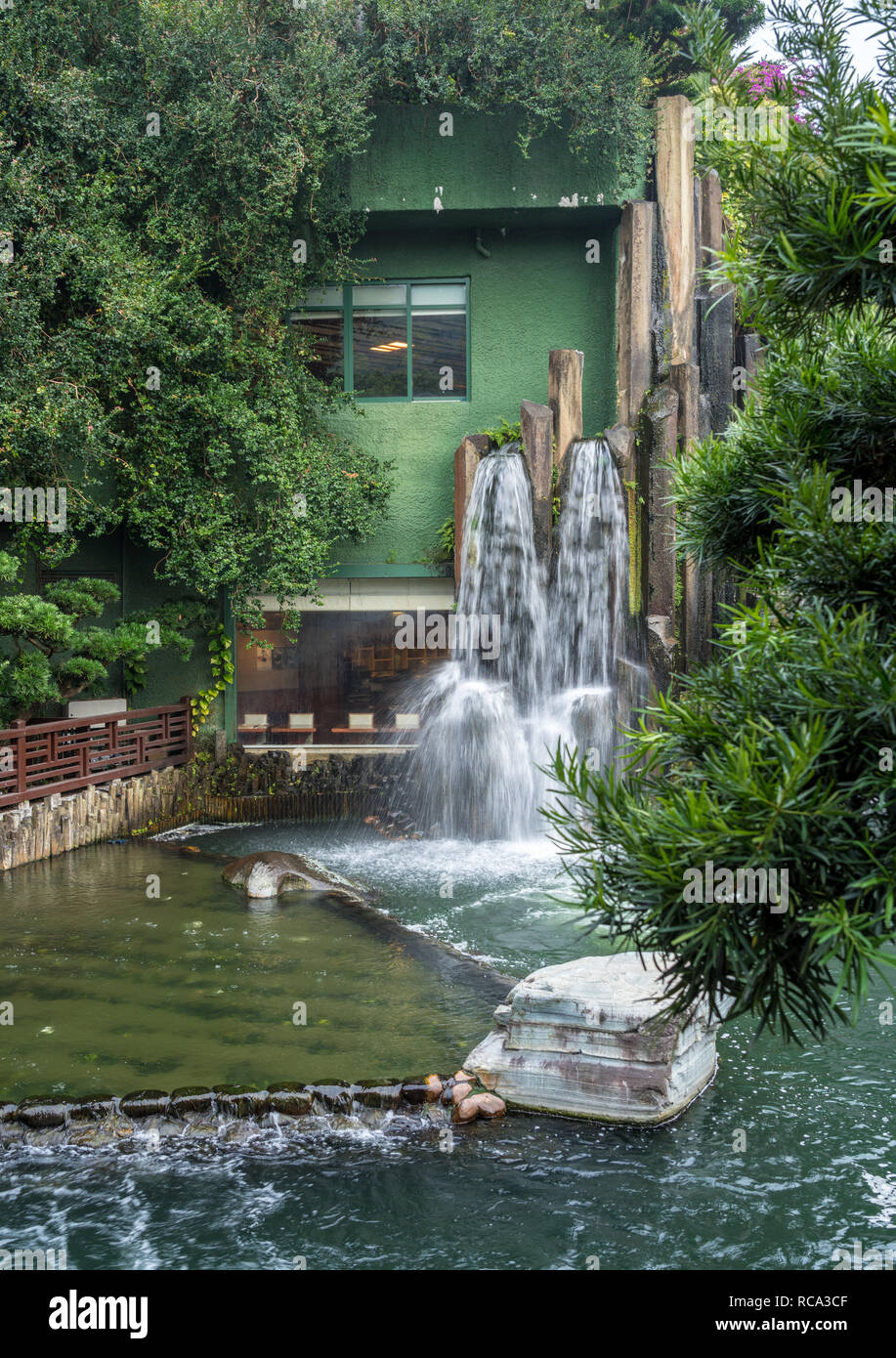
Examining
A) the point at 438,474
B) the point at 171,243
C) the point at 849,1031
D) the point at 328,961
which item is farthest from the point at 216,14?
the point at 849,1031

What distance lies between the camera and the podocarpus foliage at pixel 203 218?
12250mm

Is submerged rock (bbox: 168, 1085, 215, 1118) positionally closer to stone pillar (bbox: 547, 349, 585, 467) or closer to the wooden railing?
the wooden railing

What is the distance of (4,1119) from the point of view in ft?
18.5

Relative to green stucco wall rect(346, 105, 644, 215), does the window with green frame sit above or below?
below

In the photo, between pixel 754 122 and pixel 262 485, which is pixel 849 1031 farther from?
pixel 262 485

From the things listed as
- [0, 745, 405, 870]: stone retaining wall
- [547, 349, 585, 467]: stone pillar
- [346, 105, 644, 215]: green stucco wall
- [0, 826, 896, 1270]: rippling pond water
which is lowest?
[0, 826, 896, 1270]: rippling pond water

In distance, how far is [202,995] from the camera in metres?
7.70

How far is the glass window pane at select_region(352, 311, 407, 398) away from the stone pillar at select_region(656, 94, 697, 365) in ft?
13.2

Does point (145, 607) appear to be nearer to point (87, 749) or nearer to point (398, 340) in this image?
point (87, 749)

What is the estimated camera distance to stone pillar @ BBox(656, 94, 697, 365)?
14.1 metres

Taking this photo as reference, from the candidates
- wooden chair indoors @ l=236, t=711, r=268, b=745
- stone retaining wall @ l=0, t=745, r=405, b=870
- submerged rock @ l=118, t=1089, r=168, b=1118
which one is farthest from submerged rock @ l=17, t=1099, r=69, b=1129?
wooden chair indoors @ l=236, t=711, r=268, b=745

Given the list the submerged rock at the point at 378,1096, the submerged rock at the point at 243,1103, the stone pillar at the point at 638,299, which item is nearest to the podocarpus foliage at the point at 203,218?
the stone pillar at the point at 638,299

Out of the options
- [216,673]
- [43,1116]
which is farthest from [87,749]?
[43,1116]

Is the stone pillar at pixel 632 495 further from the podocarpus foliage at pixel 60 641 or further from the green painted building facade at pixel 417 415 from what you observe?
the podocarpus foliage at pixel 60 641
